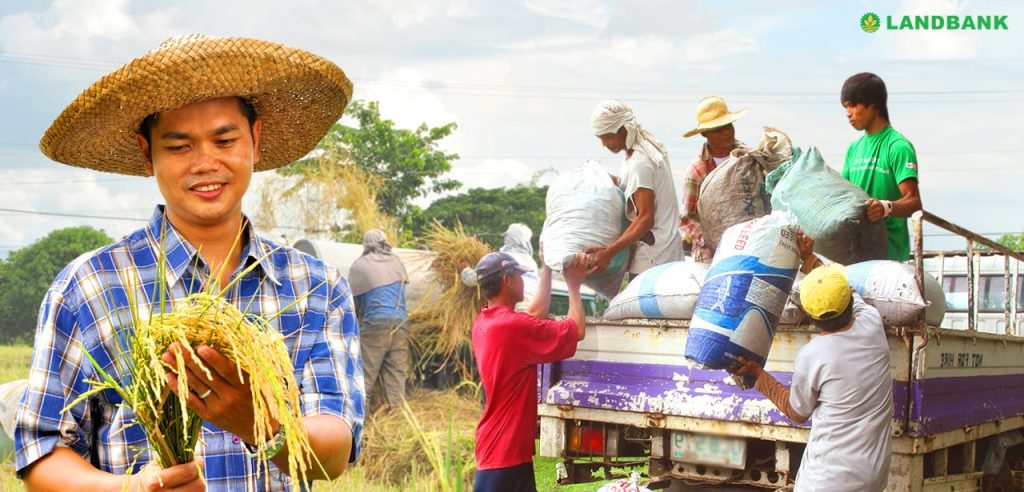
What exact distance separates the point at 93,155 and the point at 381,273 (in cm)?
732

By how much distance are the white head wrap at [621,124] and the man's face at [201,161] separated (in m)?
3.71

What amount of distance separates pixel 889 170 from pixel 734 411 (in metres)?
1.52

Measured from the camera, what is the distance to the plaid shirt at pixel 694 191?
5547 millimetres

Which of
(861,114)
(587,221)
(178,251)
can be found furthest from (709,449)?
(178,251)

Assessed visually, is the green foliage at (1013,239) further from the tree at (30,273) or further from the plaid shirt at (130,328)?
the plaid shirt at (130,328)

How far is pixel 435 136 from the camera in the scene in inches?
1067

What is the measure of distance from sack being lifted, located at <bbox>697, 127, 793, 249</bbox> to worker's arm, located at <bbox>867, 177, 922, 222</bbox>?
1.75 ft

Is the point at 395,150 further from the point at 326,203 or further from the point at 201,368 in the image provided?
the point at 201,368

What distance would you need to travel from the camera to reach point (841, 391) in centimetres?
392

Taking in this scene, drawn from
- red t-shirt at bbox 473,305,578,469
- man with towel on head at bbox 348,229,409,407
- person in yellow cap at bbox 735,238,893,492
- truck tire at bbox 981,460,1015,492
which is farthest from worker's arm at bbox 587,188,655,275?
man with towel on head at bbox 348,229,409,407

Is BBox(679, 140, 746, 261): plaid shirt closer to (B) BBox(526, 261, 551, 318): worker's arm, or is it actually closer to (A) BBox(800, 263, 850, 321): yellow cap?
(B) BBox(526, 261, 551, 318): worker's arm

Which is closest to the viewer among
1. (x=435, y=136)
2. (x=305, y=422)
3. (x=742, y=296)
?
(x=305, y=422)

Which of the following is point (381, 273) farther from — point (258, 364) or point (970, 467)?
point (258, 364)

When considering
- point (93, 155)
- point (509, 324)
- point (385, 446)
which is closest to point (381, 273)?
point (385, 446)
